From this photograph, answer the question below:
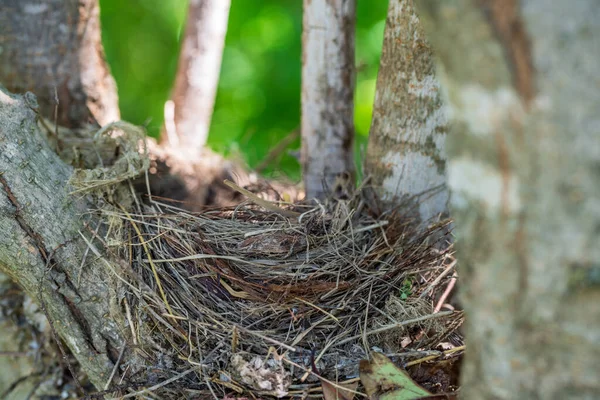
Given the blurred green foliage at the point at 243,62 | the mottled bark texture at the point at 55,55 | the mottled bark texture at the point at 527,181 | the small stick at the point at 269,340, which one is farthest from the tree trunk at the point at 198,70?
the blurred green foliage at the point at 243,62

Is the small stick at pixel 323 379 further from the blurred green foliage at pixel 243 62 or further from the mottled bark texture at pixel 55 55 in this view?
the blurred green foliage at pixel 243 62

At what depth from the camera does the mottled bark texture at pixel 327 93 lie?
2.03 meters

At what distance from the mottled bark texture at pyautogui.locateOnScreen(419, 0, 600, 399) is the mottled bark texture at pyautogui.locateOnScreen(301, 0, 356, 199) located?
3.93 ft

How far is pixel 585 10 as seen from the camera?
0.74 meters

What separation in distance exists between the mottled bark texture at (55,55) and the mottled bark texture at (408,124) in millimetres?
1137

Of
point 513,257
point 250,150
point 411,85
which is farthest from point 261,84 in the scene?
point 513,257

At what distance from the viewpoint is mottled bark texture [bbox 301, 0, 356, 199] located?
2033mm

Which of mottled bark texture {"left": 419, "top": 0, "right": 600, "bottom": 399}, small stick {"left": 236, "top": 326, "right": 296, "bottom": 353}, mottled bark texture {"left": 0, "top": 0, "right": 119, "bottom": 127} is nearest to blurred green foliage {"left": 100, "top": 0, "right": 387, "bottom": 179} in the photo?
mottled bark texture {"left": 0, "top": 0, "right": 119, "bottom": 127}

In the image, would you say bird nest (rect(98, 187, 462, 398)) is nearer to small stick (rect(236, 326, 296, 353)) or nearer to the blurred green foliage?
small stick (rect(236, 326, 296, 353))

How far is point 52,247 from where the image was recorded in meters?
1.57

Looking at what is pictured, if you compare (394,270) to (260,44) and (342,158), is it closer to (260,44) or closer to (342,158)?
(342,158)

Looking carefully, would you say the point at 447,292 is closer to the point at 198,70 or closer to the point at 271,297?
the point at 271,297

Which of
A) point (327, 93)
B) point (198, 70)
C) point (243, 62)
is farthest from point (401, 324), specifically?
point (243, 62)

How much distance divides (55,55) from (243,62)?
3.88 m
